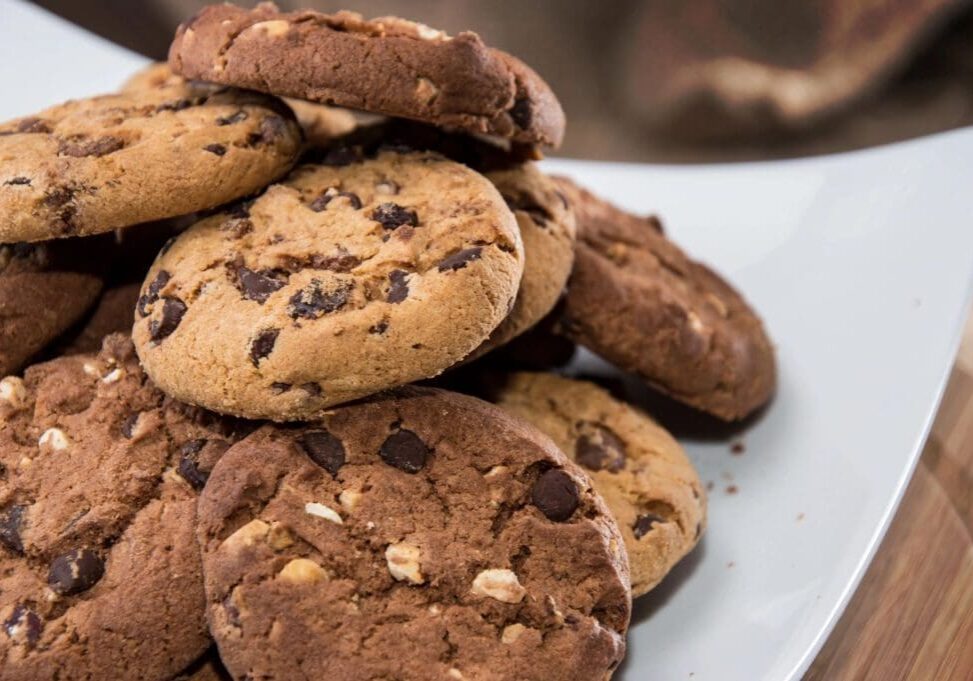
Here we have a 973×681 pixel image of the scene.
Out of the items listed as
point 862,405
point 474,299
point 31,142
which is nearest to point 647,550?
point 474,299

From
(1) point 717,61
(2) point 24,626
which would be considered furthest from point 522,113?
(1) point 717,61

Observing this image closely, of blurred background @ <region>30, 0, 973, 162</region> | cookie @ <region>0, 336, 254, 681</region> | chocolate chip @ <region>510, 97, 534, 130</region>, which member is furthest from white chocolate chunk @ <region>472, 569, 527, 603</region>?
blurred background @ <region>30, 0, 973, 162</region>

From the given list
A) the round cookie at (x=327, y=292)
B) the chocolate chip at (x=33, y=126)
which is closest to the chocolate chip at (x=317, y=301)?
the round cookie at (x=327, y=292)

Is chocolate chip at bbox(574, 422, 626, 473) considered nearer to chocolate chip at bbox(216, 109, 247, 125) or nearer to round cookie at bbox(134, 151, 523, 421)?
round cookie at bbox(134, 151, 523, 421)

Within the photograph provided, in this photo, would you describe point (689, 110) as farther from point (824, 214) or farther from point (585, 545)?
point (585, 545)

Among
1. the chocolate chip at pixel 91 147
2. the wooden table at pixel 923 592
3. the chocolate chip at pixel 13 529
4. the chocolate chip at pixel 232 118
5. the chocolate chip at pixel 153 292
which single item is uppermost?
the chocolate chip at pixel 232 118

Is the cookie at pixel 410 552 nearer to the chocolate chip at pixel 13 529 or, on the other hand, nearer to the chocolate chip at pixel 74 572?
the chocolate chip at pixel 74 572

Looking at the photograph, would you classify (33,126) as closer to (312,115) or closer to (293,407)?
(312,115)
